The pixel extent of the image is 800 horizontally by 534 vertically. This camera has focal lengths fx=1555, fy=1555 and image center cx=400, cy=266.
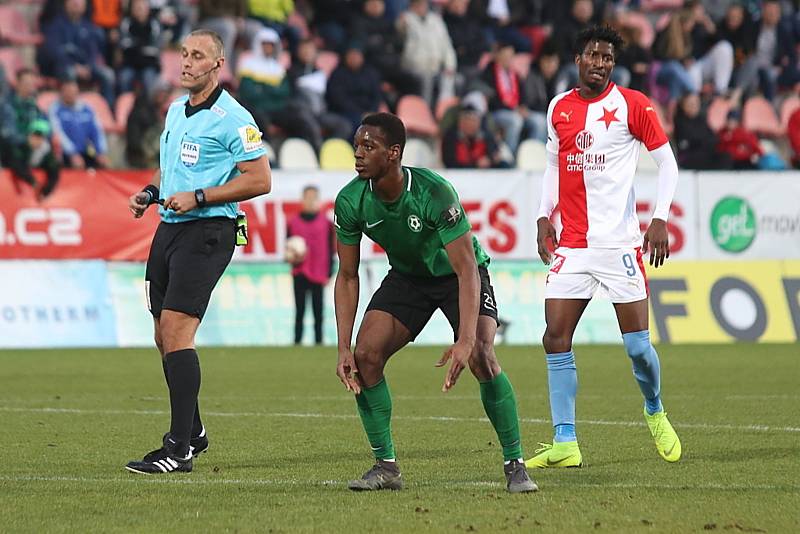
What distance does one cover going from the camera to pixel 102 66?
2242 centimetres

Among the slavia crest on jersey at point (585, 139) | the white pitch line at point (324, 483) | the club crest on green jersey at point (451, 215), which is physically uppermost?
the slavia crest on jersey at point (585, 139)

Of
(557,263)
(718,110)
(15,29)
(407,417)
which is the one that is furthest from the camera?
(718,110)

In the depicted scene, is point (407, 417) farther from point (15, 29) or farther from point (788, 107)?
point (788, 107)

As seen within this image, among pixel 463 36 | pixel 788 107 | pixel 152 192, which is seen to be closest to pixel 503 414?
pixel 152 192

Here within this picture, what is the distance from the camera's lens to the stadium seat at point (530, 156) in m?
23.0

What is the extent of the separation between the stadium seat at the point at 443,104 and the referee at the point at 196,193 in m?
15.4

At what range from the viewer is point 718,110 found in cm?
2589

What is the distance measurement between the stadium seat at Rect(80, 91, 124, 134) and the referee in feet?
45.4

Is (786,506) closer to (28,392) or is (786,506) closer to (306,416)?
(306,416)

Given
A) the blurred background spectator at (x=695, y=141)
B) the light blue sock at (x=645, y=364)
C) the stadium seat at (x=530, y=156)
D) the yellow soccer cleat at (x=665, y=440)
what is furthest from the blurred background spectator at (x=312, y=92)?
the yellow soccer cleat at (x=665, y=440)

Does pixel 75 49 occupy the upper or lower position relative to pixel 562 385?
upper

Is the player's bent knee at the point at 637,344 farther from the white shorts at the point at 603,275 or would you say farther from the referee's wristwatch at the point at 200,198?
the referee's wristwatch at the point at 200,198

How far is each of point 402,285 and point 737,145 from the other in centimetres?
1694

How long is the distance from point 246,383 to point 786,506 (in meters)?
8.53
